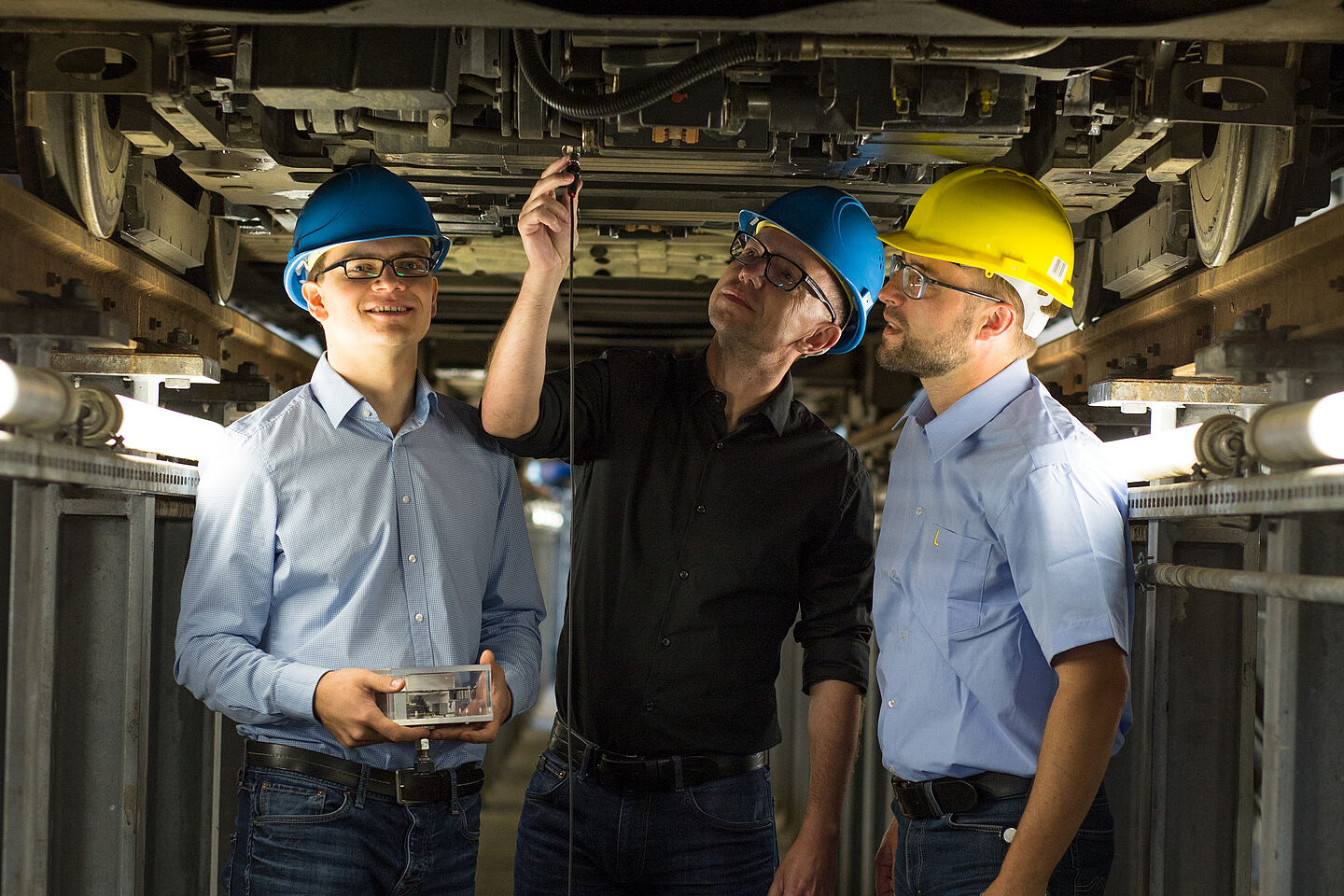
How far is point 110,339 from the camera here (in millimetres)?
2223

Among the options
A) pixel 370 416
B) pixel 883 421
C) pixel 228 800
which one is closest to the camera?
pixel 370 416

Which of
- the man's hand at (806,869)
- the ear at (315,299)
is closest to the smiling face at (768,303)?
the ear at (315,299)

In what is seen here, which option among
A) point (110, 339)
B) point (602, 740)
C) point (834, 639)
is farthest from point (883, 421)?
point (110, 339)

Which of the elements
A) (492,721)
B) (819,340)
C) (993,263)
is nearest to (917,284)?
(993,263)

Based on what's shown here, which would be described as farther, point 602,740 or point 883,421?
point 883,421

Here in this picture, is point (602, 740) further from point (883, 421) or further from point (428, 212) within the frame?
point (883, 421)

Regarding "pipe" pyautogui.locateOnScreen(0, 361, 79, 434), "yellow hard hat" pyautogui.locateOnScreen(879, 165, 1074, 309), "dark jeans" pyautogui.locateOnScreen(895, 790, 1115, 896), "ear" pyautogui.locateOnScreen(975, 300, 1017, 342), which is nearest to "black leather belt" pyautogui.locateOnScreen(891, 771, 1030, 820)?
"dark jeans" pyautogui.locateOnScreen(895, 790, 1115, 896)

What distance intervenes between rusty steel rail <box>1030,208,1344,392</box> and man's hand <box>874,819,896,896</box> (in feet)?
4.21

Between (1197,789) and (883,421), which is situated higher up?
(883,421)

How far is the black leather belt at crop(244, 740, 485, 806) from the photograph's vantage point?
2209 mm

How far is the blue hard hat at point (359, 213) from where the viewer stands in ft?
7.91

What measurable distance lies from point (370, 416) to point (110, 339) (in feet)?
1.63

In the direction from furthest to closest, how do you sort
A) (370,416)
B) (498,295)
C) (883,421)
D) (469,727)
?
(883,421) → (498,295) → (370,416) → (469,727)

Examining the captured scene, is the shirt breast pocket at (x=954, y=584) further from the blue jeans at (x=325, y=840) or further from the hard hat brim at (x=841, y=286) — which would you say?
the blue jeans at (x=325, y=840)
